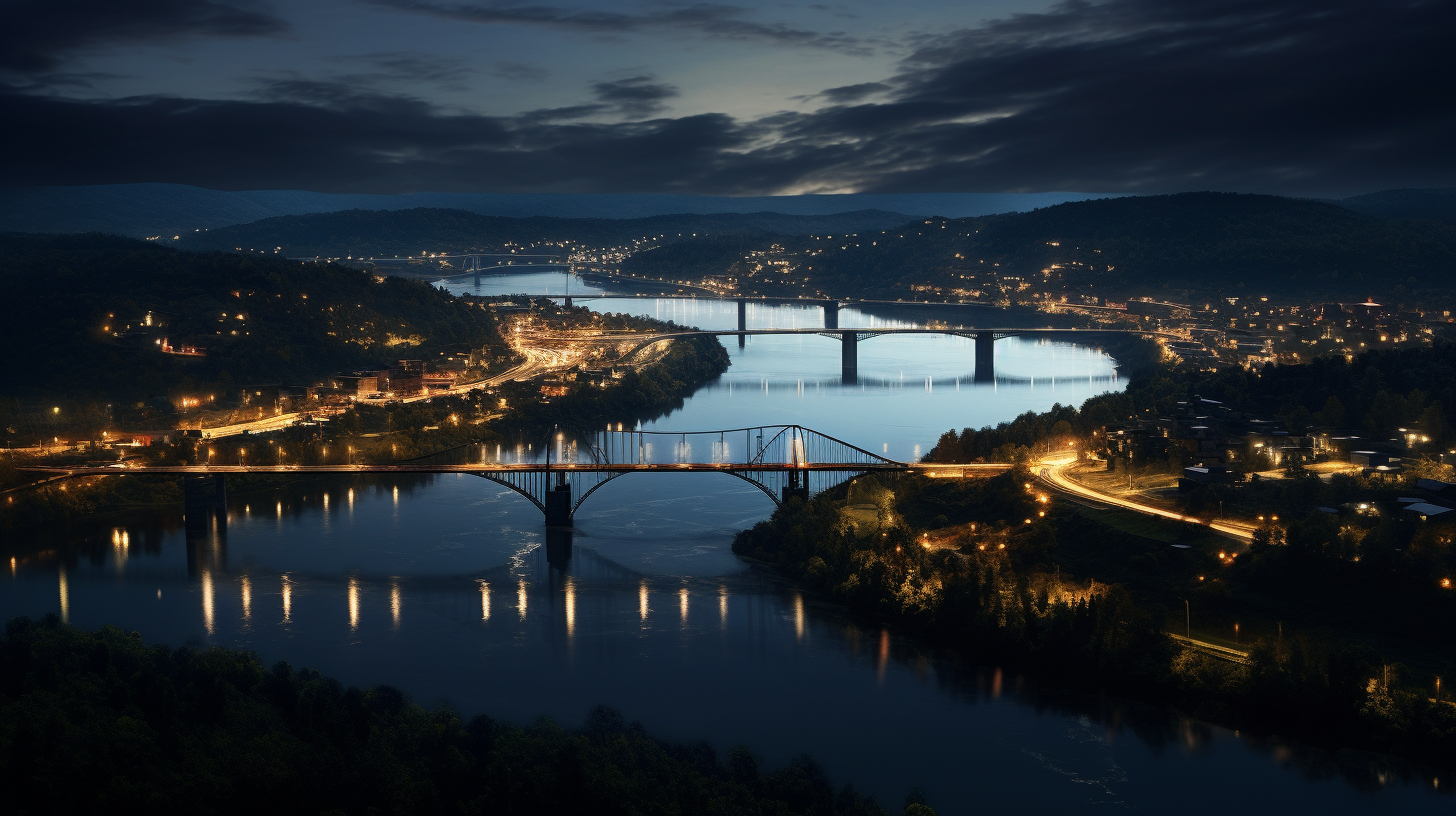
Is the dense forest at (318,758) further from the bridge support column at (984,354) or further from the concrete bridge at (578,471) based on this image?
the bridge support column at (984,354)

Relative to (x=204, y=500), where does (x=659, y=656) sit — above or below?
below

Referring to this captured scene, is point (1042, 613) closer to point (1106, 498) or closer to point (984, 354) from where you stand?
point (1106, 498)

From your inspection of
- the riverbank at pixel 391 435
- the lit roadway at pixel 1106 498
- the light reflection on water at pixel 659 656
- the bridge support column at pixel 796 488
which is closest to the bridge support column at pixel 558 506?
the light reflection on water at pixel 659 656

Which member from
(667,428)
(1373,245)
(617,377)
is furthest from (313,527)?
(1373,245)

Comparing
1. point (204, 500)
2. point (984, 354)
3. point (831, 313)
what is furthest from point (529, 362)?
point (204, 500)

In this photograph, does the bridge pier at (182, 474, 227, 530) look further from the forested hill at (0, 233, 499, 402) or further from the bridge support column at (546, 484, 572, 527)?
the forested hill at (0, 233, 499, 402)

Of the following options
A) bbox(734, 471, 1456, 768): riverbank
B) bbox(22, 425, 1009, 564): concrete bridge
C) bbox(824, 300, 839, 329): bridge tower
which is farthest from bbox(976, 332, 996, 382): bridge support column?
bbox(734, 471, 1456, 768): riverbank
